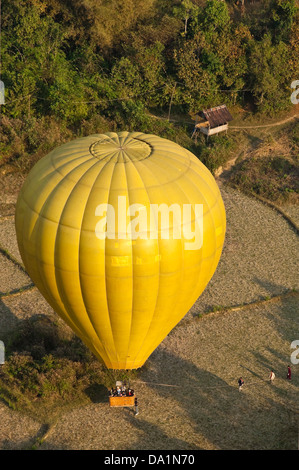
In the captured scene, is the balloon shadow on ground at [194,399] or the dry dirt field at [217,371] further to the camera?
the balloon shadow on ground at [194,399]

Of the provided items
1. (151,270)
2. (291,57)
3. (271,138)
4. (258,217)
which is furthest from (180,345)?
(291,57)

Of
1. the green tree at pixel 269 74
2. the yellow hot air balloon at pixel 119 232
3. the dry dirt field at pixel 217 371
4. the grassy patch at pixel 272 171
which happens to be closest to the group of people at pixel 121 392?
the dry dirt field at pixel 217 371

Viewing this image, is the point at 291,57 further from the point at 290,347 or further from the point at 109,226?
the point at 109,226

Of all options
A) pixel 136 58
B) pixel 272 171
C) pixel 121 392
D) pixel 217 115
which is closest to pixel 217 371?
pixel 121 392

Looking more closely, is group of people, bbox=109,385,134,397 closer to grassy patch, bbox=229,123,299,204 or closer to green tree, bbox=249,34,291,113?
grassy patch, bbox=229,123,299,204

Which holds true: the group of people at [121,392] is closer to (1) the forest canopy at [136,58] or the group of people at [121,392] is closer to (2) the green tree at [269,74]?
(1) the forest canopy at [136,58]

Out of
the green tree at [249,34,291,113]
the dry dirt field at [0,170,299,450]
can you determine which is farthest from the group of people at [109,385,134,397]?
the green tree at [249,34,291,113]

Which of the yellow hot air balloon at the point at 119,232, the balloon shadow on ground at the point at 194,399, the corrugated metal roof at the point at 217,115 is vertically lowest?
the balloon shadow on ground at the point at 194,399
